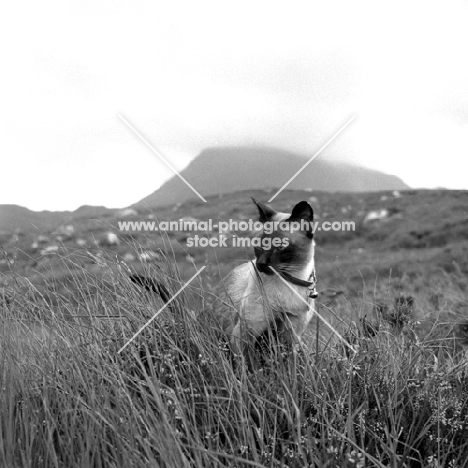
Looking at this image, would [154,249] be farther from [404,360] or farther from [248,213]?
[248,213]

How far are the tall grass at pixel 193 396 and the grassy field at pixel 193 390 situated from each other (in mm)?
17

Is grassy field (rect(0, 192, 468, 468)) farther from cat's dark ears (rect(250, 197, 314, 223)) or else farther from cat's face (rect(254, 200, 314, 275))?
cat's dark ears (rect(250, 197, 314, 223))

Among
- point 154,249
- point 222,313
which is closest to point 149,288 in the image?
point 154,249

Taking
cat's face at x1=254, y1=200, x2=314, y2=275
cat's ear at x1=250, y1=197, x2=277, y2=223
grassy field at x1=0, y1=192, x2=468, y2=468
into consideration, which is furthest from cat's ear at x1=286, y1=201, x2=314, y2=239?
grassy field at x1=0, y1=192, x2=468, y2=468

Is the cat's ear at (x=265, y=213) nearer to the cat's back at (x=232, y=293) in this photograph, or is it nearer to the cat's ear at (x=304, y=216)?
→ the cat's ear at (x=304, y=216)

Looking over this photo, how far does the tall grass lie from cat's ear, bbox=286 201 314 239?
1.11 metres

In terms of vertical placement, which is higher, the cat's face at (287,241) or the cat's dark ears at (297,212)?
the cat's dark ears at (297,212)

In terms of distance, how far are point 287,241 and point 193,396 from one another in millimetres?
1928

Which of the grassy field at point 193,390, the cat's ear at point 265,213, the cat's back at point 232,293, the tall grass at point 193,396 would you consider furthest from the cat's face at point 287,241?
the tall grass at point 193,396

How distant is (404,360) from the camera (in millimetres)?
4430

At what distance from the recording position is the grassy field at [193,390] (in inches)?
124

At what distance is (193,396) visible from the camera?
11.6 ft

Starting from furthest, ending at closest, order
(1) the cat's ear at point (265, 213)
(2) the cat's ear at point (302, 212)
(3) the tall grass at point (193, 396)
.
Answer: (1) the cat's ear at point (265, 213), (2) the cat's ear at point (302, 212), (3) the tall grass at point (193, 396)

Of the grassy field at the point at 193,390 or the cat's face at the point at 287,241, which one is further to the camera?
the cat's face at the point at 287,241
